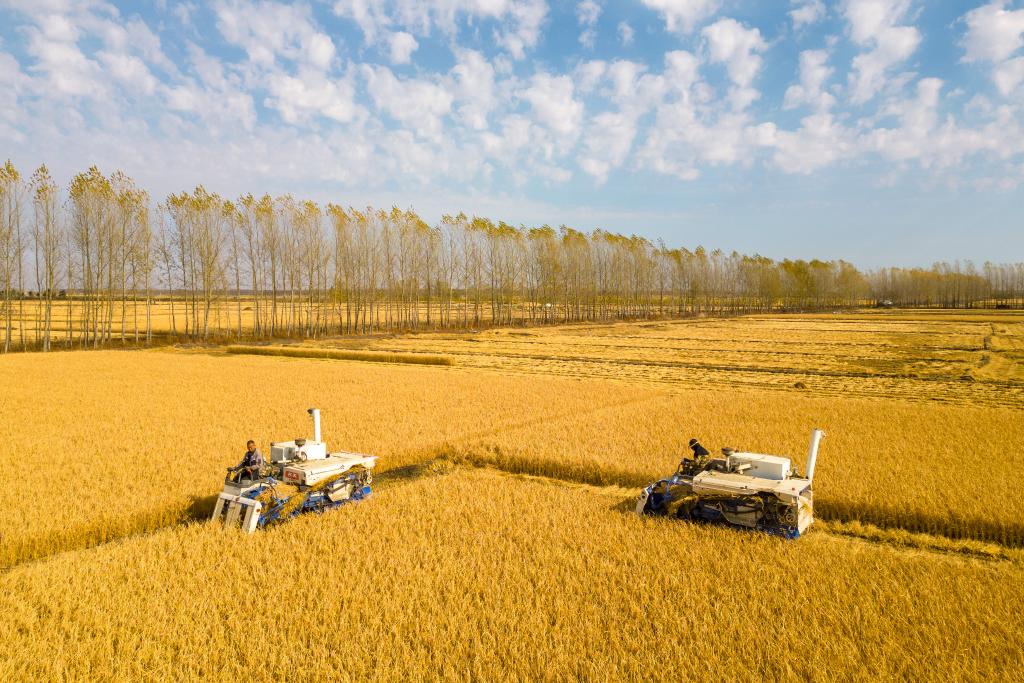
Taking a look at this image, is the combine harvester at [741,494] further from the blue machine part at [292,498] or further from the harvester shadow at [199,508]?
the harvester shadow at [199,508]

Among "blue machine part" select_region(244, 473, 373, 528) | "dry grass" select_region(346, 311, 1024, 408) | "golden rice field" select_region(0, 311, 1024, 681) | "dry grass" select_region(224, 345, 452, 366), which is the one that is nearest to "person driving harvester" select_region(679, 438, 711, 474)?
"golden rice field" select_region(0, 311, 1024, 681)

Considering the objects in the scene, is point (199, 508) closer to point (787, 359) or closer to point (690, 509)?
point (690, 509)

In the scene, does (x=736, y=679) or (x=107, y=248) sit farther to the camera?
(x=107, y=248)

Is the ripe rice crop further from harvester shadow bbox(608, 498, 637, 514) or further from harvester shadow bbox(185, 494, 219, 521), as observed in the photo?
harvester shadow bbox(608, 498, 637, 514)

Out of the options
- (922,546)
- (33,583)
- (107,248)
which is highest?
(107,248)

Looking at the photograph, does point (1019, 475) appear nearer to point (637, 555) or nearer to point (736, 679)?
point (637, 555)

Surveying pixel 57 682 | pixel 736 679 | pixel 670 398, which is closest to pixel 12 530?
pixel 57 682

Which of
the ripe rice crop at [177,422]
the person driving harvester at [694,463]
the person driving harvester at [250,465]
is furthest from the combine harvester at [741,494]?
the ripe rice crop at [177,422]
